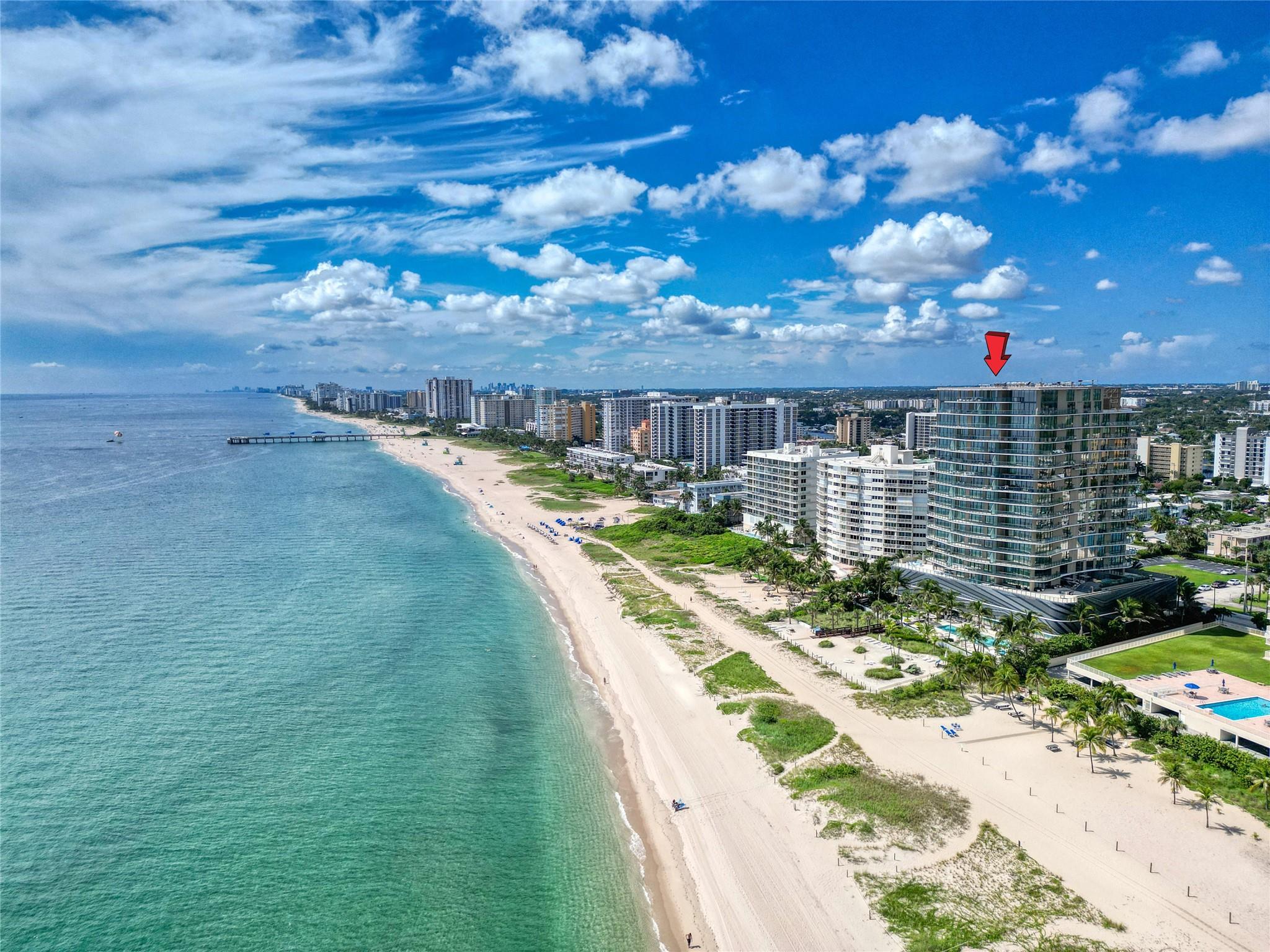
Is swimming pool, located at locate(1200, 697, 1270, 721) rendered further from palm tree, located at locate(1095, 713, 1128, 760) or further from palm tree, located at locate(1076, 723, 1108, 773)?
palm tree, located at locate(1076, 723, 1108, 773)

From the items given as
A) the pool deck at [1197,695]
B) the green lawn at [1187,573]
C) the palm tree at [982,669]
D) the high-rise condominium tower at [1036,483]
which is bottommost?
the green lawn at [1187,573]

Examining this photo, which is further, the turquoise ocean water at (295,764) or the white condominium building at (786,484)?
the white condominium building at (786,484)

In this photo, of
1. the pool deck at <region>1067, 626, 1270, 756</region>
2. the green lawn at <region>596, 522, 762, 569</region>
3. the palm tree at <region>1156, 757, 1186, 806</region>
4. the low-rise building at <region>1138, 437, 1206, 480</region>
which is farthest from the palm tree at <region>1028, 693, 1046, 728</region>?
the low-rise building at <region>1138, 437, 1206, 480</region>

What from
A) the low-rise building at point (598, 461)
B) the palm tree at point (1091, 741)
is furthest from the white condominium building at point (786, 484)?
the low-rise building at point (598, 461)

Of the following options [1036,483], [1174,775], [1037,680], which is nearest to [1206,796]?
[1174,775]

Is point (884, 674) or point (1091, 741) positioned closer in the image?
point (1091, 741)

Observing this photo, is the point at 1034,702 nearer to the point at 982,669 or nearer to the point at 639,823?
the point at 982,669

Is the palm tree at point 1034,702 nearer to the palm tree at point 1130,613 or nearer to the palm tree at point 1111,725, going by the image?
the palm tree at point 1111,725
